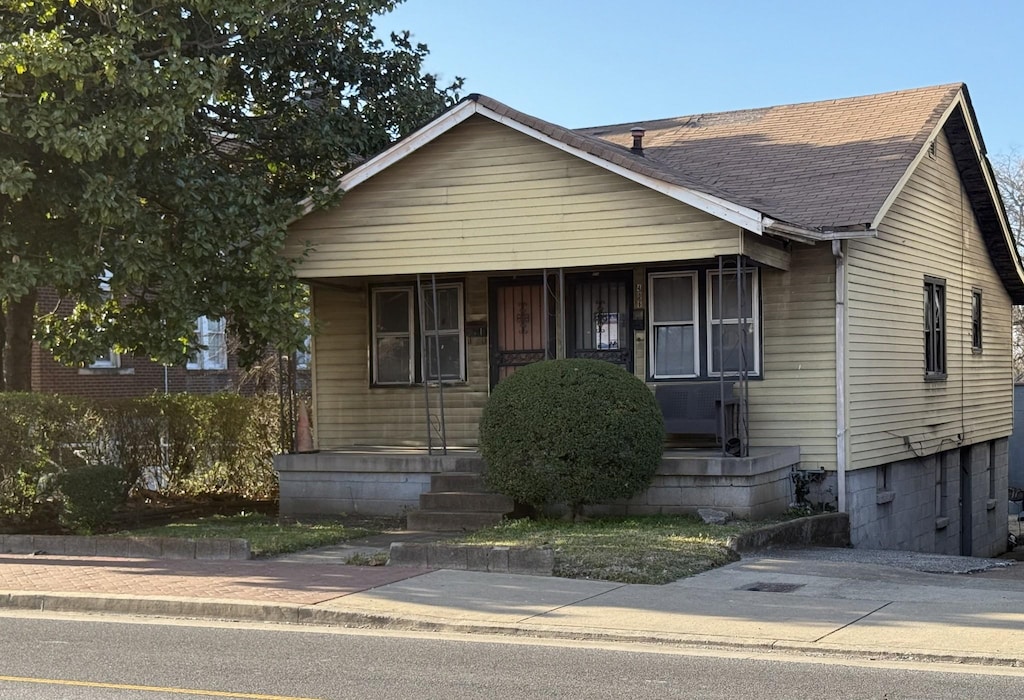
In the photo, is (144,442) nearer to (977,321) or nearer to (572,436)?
(572,436)

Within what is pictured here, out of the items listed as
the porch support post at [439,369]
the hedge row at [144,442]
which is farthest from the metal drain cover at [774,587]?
the hedge row at [144,442]

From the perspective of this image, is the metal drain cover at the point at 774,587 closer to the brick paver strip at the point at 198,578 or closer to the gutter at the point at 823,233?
the brick paver strip at the point at 198,578

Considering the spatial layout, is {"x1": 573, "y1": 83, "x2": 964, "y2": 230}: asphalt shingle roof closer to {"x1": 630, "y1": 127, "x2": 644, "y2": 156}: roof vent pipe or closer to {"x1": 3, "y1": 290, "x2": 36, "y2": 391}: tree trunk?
{"x1": 630, "y1": 127, "x2": 644, "y2": 156}: roof vent pipe

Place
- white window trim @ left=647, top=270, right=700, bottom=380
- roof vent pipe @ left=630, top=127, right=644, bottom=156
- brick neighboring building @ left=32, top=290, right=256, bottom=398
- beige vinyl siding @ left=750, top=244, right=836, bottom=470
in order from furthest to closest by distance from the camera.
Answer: brick neighboring building @ left=32, top=290, right=256, bottom=398, roof vent pipe @ left=630, top=127, right=644, bottom=156, white window trim @ left=647, top=270, right=700, bottom=380, beige vinyl siding @ left=750, top=244, right=836, bottom=470

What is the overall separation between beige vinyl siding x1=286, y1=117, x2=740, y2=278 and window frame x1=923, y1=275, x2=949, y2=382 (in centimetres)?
612

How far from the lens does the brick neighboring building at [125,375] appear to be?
27.3 meters

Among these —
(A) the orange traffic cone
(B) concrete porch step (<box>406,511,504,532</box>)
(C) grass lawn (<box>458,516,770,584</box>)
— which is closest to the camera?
(C) grass lawn (<box>458,516,770,584</box>)

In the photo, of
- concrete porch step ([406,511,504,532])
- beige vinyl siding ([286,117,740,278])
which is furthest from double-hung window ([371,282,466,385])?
concrete porch step ([406,511,504,532])

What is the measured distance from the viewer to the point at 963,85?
20.5 meters

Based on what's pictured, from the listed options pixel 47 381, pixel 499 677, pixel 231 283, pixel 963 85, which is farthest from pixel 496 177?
pixel 47 381

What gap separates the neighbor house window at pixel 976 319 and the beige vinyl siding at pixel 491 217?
9.04m

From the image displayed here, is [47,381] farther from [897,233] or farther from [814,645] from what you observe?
[814,645]

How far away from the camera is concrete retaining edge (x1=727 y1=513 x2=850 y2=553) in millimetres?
13531

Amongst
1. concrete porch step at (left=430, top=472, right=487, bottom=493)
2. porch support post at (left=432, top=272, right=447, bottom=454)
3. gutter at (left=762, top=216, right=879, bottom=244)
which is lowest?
concrete porch step at (left=430, top=472, right=487, bottom=493)
